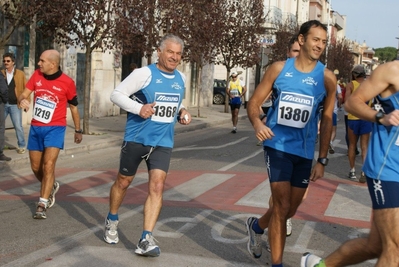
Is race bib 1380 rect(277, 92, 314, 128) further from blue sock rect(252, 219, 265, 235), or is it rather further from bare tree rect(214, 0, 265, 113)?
bare tree rect(214, 0, 265, 113)

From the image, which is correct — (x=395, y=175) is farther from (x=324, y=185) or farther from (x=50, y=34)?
(x=50, y=34)

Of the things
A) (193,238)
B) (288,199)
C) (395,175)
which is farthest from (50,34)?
(395,175)

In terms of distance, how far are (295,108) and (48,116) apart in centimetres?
380

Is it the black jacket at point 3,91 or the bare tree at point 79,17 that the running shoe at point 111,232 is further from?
the bare tree at point 79,17

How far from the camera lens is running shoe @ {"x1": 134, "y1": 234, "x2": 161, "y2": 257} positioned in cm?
638

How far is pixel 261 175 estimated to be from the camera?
12188 mm

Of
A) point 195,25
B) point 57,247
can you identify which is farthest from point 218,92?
point 57,247

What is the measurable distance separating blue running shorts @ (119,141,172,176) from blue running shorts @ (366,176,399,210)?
99.4 inches

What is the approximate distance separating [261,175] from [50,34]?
8793 millimetres

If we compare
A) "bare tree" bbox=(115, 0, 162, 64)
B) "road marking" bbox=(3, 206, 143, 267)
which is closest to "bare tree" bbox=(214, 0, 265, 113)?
"bare tree" bbox=(115, 0, 162, 64)

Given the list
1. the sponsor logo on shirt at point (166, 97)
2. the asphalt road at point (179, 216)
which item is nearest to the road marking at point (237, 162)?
the asphalt road at point (179, 216)

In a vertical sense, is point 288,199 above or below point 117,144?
above

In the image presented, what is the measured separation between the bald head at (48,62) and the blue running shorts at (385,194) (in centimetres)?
497

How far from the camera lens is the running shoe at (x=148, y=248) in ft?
20.9
